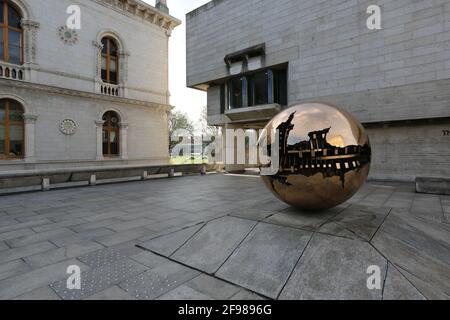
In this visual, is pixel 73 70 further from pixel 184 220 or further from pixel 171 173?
pixel 184 220

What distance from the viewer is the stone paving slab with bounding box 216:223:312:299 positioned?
355cm

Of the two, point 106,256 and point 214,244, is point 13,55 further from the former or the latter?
point 214,244

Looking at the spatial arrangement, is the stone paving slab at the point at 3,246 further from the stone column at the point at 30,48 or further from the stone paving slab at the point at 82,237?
the stone column at the point at 30,48

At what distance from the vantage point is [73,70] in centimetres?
1950

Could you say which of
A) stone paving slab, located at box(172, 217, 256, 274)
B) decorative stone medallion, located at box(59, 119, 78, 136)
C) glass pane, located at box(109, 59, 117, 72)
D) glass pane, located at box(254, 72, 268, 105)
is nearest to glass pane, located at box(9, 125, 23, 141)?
decorative stone medallion, located at box(59, 119, 78, 136)

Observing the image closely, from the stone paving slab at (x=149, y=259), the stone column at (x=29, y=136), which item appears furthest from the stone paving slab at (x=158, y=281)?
the stone column at (x=29, y=136)

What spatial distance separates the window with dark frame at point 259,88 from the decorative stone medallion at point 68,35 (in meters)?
12.5

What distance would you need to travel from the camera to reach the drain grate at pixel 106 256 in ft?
14.1

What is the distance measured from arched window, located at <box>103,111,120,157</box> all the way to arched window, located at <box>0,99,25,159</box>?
5.67 m

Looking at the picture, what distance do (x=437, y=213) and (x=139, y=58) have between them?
24.8m

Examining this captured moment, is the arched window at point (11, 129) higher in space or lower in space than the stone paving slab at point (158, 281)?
higher
